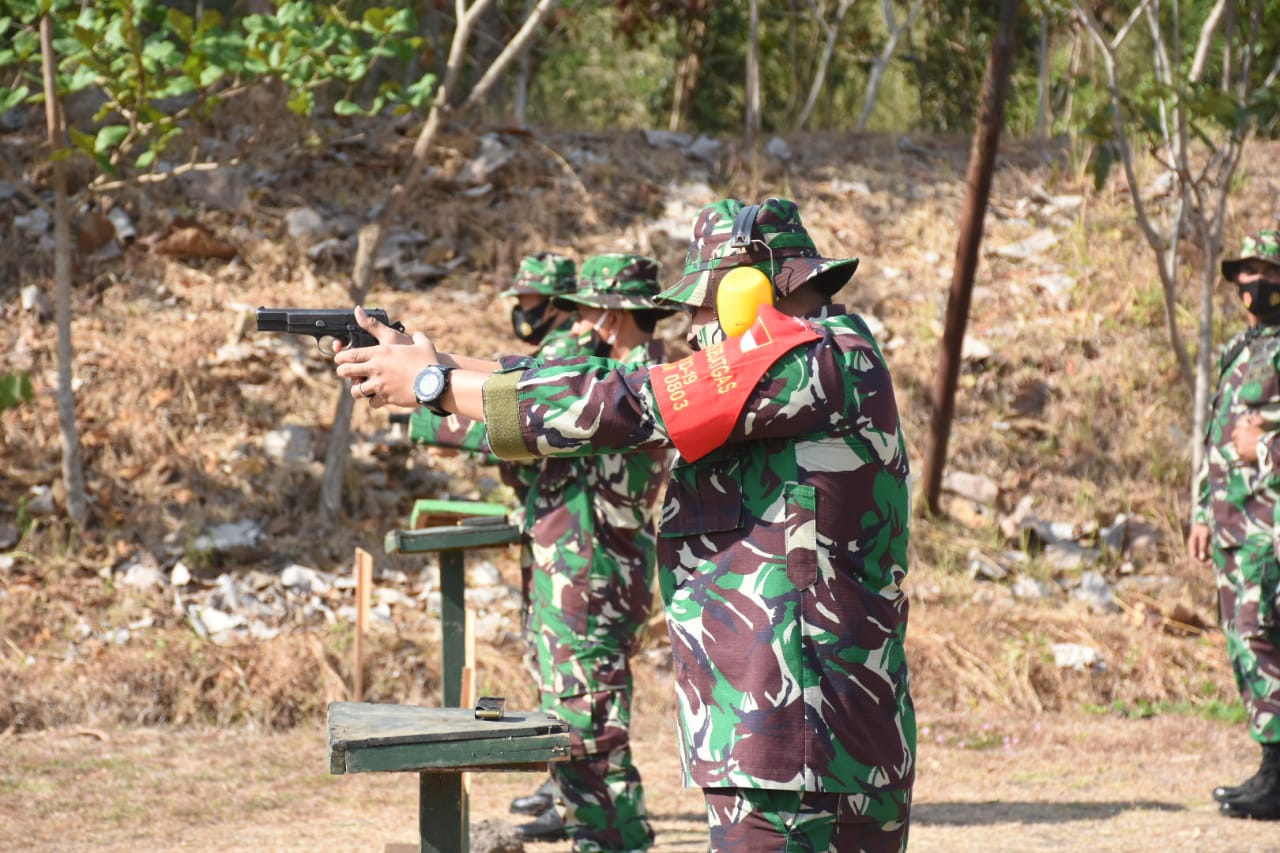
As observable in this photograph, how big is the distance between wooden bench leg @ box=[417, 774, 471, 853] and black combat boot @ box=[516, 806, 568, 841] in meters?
2.42

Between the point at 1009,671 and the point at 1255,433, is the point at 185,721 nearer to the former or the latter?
the point at 1009,671

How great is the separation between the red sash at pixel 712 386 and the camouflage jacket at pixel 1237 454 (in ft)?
11.1

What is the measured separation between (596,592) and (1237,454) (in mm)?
2709

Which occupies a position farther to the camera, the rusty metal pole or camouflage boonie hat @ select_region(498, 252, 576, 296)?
the rusty metal pole

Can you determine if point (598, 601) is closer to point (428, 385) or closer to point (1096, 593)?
point (428, 385)

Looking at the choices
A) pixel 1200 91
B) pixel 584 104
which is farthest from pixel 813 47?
pixel 1200 91

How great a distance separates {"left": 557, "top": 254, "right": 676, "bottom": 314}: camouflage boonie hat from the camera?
480cm

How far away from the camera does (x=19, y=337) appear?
8875 millimetres

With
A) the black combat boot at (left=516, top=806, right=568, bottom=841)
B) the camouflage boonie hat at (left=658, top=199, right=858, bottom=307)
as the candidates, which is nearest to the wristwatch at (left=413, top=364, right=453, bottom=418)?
the camouflage boonie hat at (left=658, top=199, right=858, bottom=307)

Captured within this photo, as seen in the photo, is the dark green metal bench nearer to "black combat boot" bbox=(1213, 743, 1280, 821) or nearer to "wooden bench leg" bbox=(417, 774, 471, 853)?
"wooden bench leg" bbox=(417, 774, 471, 853)

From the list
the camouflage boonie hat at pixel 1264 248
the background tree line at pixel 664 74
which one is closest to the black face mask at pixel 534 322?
the background tree line at pixel 664 74

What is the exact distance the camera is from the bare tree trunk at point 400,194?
25.6 ft

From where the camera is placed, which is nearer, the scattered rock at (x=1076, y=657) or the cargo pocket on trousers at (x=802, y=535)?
the cargo pocket on trousers at (x=802, y=535)

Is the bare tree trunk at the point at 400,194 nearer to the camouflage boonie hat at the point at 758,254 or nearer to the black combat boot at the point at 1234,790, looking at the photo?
the black combat boot at the point at 1234,790
